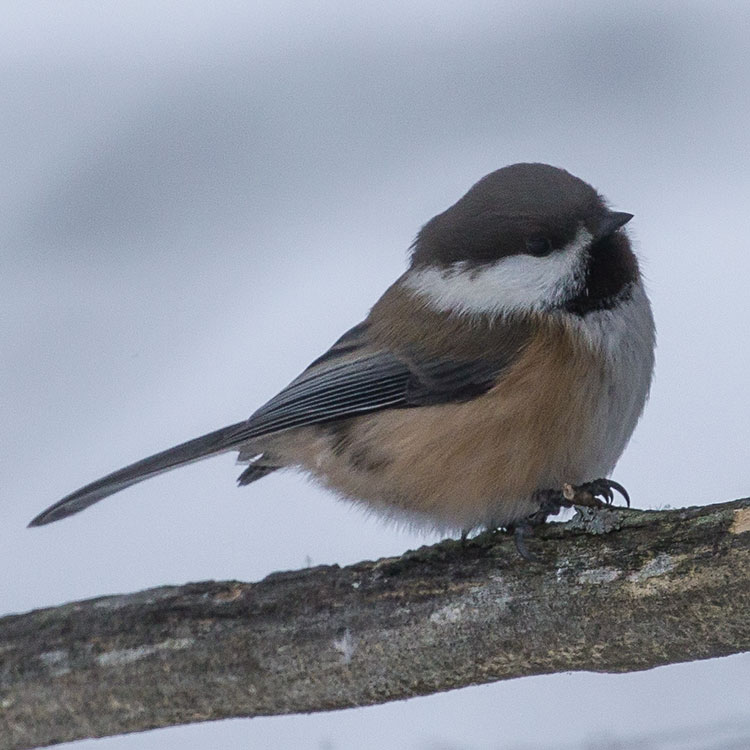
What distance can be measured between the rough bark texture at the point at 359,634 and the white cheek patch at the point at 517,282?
595mm

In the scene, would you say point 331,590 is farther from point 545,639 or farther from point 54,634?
point 54,634

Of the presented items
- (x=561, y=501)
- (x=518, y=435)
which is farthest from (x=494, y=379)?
(x=561, y=501)

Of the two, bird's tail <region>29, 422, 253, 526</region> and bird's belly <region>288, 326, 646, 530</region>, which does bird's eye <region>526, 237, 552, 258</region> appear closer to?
bird's belly <region>288, 326, 646, 530</region>

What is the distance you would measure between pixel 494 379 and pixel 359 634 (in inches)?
27.2

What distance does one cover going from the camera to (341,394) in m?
2.46

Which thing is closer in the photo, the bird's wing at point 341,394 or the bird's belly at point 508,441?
the bird's belly at point 508,441

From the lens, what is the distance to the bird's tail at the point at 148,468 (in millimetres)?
2512

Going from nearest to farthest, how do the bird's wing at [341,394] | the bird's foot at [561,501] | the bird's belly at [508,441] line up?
the bird's foot at [561,501] < the bird's belly at [508,441] < the bird's wing at [341,394]

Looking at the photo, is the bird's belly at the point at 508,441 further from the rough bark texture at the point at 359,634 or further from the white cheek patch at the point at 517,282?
the rough bark texture at the point at 359,634

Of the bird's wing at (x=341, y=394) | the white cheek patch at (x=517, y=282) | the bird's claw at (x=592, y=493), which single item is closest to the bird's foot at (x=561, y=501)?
the bird's claw at (x=592, y=493)

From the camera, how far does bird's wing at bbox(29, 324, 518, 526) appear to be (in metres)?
2.33

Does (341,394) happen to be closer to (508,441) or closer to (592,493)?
(508,441)

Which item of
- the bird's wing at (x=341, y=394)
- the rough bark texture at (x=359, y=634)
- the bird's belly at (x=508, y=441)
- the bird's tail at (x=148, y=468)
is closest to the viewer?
the rough bark texture at (x=359, y=634)

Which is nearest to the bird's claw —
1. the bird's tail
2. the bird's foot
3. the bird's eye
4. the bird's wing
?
the bird's foot
